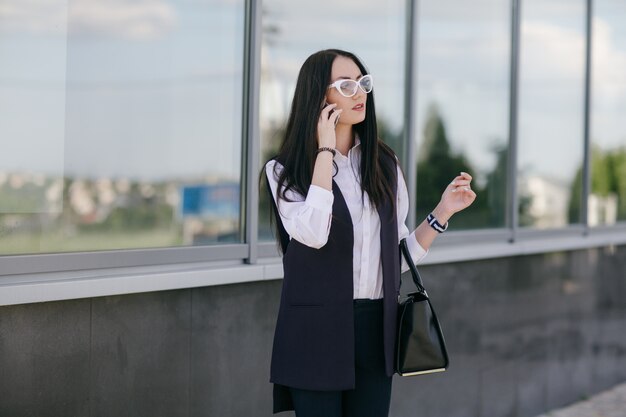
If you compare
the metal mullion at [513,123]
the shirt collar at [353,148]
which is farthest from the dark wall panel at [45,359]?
the metal mullion at [513,123]

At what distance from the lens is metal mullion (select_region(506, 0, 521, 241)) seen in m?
6.16

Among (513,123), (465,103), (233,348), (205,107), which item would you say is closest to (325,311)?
(233,348)

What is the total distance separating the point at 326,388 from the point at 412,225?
2734 mm

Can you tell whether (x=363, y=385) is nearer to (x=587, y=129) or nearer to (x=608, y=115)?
(x=587, y=129)

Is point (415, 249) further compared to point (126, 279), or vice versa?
point (126, 279)

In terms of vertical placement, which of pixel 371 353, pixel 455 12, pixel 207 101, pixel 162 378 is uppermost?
pixel 455 12

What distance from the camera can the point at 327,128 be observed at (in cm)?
261

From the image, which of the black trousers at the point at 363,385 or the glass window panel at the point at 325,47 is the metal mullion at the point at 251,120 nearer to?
the glass window panel at the point at 325,47

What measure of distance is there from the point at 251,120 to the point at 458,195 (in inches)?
62.3

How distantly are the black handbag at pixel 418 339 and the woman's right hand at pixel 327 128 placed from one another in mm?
481

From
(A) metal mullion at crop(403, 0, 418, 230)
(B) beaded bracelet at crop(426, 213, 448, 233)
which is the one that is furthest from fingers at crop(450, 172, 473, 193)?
(A) metal mullion at crop(403, 0, 418, 230)

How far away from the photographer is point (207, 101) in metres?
4.03

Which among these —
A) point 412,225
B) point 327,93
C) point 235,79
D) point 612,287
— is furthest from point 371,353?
point 612,287

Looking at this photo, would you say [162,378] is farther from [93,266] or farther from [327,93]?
[327,93]
